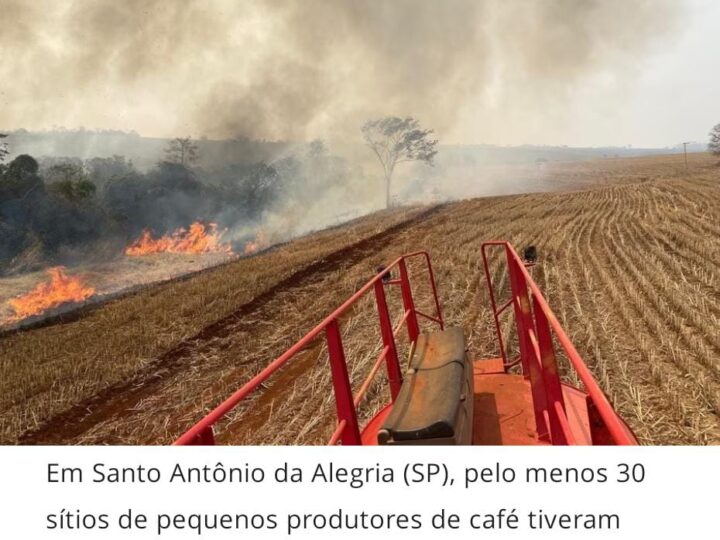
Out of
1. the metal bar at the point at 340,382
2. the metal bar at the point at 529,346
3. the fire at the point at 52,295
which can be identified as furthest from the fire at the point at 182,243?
the metal bar at the point at 340,382

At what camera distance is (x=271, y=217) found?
35.2 m

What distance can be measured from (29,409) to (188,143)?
4910 centimetres

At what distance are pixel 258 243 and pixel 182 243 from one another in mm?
4088

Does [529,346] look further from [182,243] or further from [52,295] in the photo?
[182,243]

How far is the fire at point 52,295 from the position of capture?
14477 mm

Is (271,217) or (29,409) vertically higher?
(271,217)

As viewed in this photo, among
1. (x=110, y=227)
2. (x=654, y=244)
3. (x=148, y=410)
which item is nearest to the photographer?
(x=148, y=410)

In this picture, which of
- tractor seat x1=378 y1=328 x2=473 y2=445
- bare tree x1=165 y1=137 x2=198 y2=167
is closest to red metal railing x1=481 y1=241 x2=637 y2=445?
tractor seat x1=378 y1=328 x2=473 y2=445

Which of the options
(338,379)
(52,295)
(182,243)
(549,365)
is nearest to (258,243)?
(182,243)

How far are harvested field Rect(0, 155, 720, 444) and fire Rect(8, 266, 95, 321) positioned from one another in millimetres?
3641

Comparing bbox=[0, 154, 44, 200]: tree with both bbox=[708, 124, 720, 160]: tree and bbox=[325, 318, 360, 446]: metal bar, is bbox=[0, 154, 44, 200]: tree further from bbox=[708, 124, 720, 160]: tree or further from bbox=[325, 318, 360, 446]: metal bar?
bbox=[708, 124, 720, 160]: tree

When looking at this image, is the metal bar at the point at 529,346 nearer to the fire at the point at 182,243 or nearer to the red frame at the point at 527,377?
the red frame at the point at 527,377

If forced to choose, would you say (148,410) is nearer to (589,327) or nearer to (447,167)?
(589,327)
